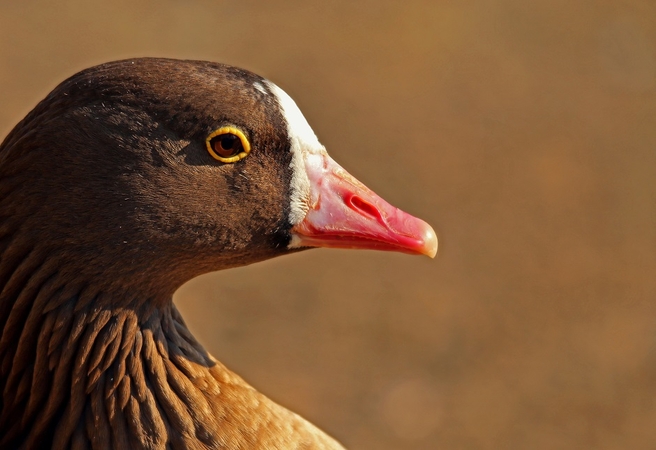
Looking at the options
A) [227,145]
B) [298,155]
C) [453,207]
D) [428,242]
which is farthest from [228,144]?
[453,207]

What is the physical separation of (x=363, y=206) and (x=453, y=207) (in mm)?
4337

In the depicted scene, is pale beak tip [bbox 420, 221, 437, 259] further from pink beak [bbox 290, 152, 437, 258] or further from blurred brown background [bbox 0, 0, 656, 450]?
blurred brown background [bbox 0, 0, 656, 450]

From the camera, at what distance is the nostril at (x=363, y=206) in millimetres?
2906

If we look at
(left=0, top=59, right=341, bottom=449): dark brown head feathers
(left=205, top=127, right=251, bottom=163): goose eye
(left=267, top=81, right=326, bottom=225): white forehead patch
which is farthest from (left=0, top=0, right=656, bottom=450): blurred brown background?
(left=205, top=127, right=251, bottom=163): goose eye

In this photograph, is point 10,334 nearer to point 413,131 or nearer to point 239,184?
point 239,184

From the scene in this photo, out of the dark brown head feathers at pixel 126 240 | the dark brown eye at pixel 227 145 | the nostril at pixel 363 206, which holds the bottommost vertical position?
the dark brown head feathers at pixel 126 240

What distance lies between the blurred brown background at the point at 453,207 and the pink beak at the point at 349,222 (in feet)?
10.6

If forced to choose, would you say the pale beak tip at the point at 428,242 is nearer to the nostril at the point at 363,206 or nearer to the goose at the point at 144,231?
the goose at the point at 144,231

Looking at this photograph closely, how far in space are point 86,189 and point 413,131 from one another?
5.43 m

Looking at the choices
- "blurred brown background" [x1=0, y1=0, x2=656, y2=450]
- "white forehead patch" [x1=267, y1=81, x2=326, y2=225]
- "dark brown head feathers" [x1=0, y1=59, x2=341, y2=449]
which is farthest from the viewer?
"blurred brown background" [x1=0, y1=0, x2=656, y2=450]

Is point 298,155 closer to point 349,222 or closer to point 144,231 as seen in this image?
point 349,222

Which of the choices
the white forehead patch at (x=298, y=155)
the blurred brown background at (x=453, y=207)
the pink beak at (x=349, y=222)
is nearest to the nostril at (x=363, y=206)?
the pink beak at (x=349, y=222)

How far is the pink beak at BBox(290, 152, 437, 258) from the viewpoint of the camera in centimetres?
287

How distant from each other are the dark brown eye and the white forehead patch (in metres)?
0.18
